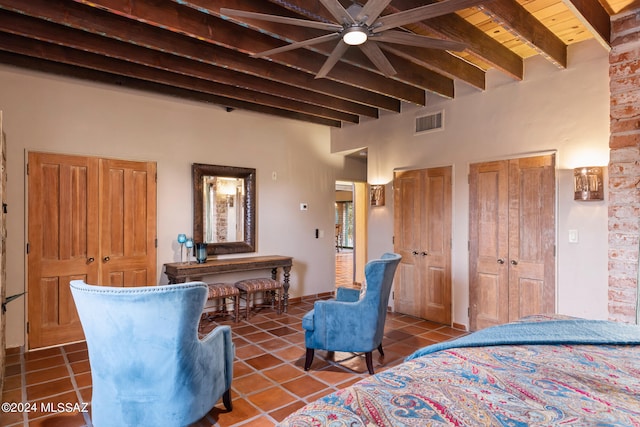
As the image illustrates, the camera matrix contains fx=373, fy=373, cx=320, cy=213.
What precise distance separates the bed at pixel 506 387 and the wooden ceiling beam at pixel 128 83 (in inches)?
168

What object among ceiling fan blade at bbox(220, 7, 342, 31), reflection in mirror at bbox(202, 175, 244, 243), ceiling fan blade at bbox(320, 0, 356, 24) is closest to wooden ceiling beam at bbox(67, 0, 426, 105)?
ceiling fan blade at bbox(220, 7, 342, 31)

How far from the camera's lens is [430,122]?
496 centimetres

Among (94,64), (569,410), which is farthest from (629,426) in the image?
(94,64)

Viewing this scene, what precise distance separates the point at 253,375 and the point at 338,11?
9.54ft

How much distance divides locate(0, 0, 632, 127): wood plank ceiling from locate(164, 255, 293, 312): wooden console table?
2125 mm

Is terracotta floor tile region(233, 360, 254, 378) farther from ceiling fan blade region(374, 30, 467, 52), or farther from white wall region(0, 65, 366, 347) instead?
ceiling fan blade region(374, 30, 467, 52)

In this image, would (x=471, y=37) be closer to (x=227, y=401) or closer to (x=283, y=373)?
(x=283, y=373)

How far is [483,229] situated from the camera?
435cm

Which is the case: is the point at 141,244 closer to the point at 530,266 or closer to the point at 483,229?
the point at 483,229

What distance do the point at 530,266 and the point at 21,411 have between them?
4.64 meters

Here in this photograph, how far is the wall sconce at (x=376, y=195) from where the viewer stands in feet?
18.0

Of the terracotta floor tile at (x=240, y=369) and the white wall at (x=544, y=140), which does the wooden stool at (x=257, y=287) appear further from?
the white wall at (x=544, y=140)

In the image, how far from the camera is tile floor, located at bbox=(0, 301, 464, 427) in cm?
263

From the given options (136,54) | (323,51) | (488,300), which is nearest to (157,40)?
(136,54)
